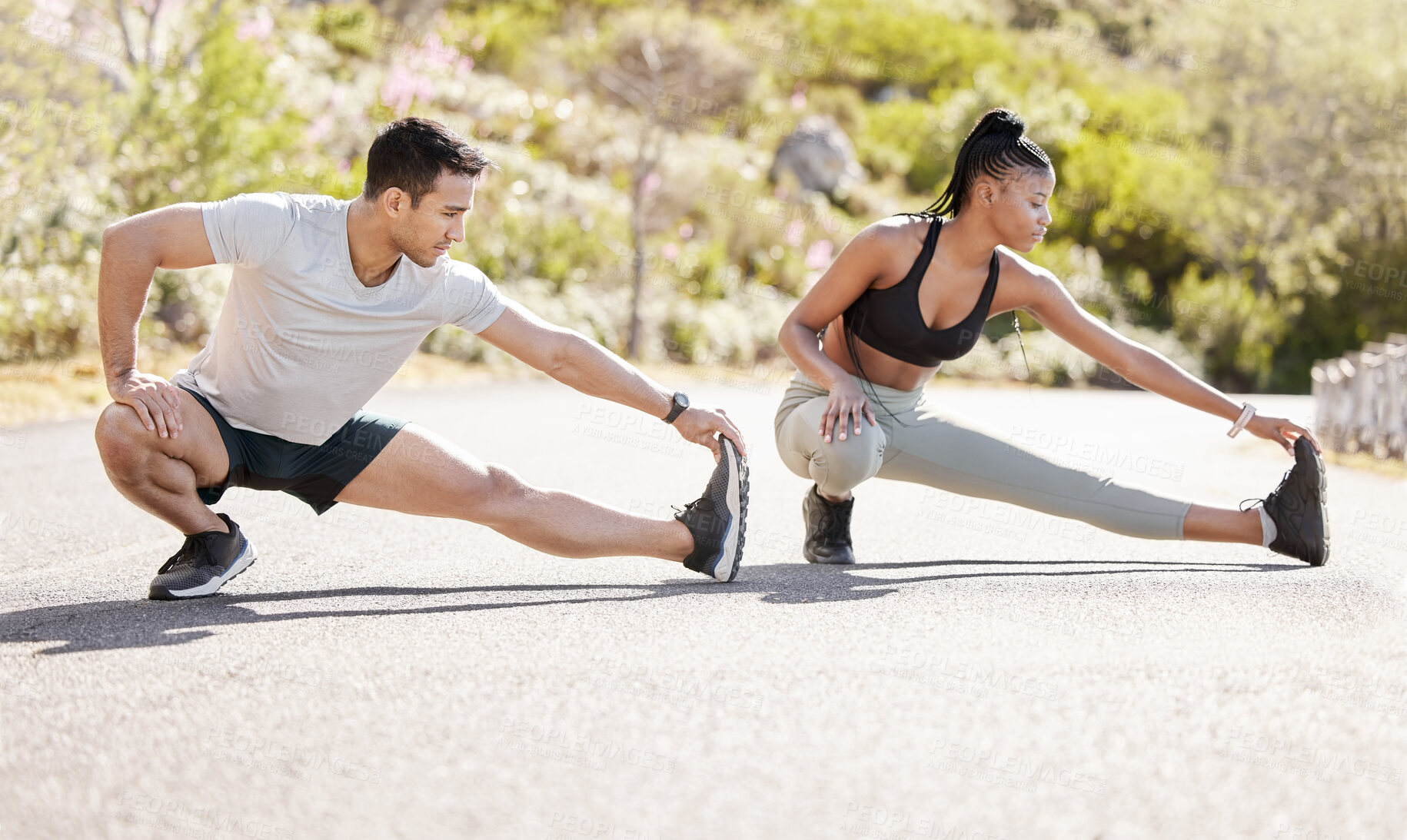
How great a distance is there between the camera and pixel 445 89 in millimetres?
22547

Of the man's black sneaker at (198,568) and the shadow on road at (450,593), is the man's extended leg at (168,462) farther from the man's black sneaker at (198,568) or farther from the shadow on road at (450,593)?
the shadow on road at (450,593)

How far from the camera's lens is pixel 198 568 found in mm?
3742

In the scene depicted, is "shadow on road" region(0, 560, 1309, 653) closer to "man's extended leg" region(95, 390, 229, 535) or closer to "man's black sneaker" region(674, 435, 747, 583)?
"man's black sneaker" region(674, 435, 747, 583)

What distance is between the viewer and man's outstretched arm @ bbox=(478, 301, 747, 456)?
3.98 m

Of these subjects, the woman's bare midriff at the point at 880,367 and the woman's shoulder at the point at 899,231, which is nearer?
the woman's shoulder at the point at 899,231

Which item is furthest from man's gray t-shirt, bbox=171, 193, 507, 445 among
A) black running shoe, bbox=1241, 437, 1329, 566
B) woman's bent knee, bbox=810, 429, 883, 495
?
black running shoe, bbox=1241, 437, 1329, 566

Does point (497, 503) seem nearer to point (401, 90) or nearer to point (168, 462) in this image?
point (168, 462)

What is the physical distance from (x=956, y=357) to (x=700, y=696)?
7.86ft

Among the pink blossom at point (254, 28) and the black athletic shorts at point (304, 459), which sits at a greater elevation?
the pink blossom at point (254, 28)

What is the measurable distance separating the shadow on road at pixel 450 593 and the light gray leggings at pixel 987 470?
0.64ft

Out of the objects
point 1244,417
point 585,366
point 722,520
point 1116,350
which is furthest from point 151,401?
point 1244,417

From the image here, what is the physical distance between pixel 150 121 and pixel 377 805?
449 inches

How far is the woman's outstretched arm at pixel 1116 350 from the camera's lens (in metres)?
4.65

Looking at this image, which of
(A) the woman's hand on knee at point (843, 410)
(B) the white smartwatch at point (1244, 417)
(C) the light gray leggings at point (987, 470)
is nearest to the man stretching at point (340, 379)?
(A) the woman's hand on knee at point (843, 410)
